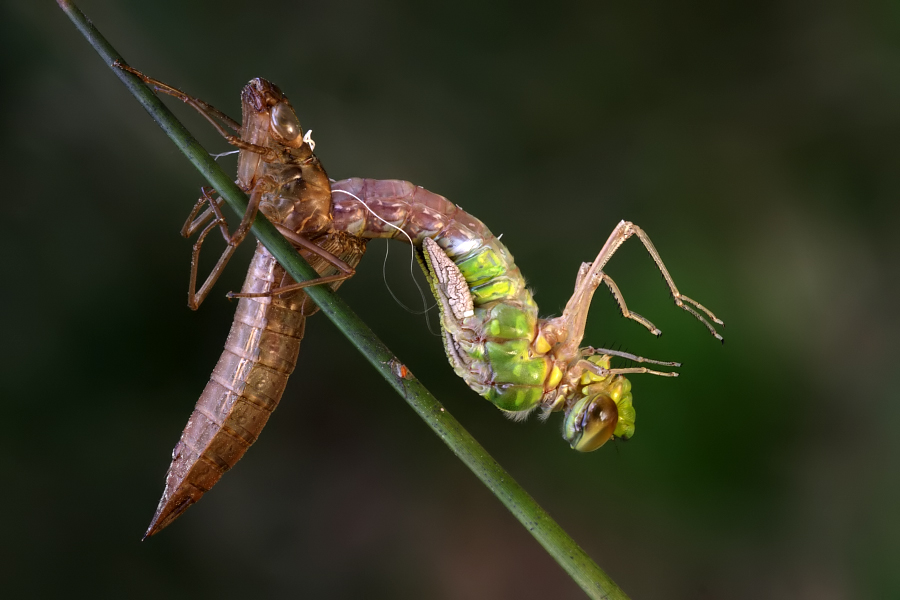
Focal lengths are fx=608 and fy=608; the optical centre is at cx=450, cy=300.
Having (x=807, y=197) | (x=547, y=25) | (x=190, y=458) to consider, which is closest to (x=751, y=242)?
(x=807, y=197)

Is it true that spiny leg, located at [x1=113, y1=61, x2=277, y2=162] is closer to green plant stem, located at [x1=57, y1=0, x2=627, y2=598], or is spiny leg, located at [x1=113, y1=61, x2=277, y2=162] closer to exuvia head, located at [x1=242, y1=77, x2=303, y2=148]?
exuvia head, located at [x1=242, y1=77, x2=303, y2=148]

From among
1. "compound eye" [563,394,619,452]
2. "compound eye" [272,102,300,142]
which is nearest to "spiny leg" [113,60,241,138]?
"compound eye" [272,102,300,142]

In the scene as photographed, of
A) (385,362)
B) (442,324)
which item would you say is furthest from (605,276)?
(385,362)

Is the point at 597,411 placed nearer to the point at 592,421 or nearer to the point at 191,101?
the point at 592,421

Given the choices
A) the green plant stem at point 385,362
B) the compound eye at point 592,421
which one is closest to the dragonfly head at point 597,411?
the compound eye at point 592,421

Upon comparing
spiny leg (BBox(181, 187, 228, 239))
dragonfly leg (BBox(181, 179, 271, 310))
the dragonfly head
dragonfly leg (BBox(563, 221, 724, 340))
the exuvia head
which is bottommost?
the dragonfly head

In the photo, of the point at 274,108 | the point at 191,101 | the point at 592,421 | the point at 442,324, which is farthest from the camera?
the point at 442,324
